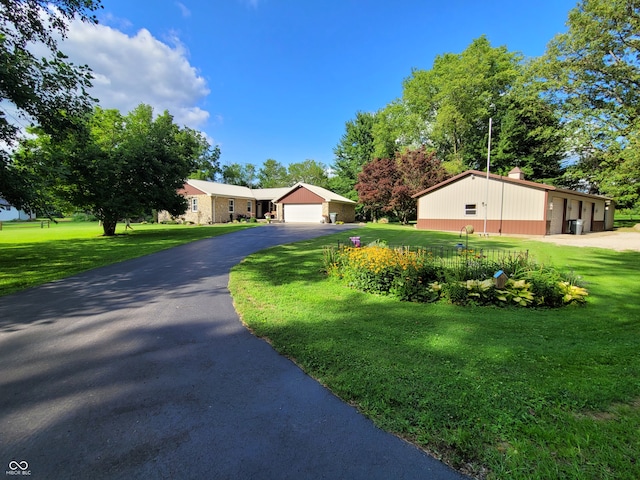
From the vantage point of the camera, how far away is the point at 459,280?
5805mm

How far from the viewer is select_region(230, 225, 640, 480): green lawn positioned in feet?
6.76

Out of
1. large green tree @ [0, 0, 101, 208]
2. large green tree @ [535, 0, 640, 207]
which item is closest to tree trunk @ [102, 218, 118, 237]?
large green tree @ [0, 0, 101, 208]

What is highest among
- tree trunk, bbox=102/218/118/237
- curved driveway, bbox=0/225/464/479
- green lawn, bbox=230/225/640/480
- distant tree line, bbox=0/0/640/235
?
distant tree line, bbox=0/0/640/235

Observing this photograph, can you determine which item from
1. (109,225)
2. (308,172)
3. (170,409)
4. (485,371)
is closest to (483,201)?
(485,371)

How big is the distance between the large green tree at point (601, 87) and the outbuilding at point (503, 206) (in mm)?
3188

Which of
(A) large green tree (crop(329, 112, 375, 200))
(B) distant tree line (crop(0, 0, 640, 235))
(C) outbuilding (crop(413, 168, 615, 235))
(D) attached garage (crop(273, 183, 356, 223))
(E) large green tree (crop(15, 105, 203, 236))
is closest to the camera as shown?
(B) distant tree line (crop(0, 0, 640, 235))

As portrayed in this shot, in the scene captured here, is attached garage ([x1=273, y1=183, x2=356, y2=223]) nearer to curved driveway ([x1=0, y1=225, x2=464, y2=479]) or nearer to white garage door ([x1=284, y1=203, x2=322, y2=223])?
white garage door ([x1=284, y1=203, x2=322, y2=223])

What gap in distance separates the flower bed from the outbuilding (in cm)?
1432

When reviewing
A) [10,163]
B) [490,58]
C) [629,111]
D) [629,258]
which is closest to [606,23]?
[629,111]

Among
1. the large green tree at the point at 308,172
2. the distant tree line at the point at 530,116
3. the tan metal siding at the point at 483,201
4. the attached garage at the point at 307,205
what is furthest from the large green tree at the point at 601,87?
the large green tree at the point at 308,172

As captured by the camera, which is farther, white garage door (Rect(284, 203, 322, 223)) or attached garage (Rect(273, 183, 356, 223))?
white garage door (Rect(284, 203, 322, 223))

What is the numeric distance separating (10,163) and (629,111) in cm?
3762

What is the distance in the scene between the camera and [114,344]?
3812 millimetres

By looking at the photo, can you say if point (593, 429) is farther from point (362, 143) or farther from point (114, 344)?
point (362, 143)
